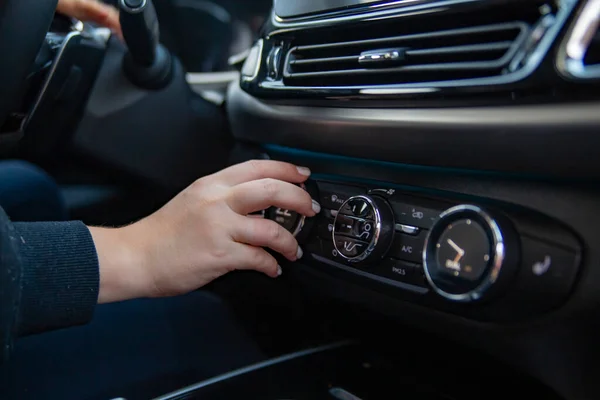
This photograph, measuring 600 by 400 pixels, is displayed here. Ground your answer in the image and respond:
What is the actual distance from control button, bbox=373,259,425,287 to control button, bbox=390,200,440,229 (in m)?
0.04

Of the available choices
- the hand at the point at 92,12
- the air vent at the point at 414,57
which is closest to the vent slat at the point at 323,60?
the air vent at the point at 414,57

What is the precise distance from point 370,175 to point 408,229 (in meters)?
0.08

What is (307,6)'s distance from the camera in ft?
2.15

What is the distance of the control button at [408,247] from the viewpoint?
52 centimetres

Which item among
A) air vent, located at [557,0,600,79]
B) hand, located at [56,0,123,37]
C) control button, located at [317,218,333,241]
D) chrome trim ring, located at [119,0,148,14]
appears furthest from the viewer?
hand, located at [56,0,123,37]

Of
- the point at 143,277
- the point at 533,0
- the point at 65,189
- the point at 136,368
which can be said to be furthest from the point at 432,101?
the point at 65,189

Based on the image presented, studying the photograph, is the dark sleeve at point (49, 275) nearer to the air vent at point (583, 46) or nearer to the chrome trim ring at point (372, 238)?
the chrome trim ring at point (372, 238)

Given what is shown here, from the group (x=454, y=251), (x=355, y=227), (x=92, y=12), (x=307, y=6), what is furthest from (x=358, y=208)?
(x=92, y=12)

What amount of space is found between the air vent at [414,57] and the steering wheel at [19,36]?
27cm

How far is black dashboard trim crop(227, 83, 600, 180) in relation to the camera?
42 centimetres

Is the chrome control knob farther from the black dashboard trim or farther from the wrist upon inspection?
the wrist

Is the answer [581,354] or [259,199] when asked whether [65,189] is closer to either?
[259,199]

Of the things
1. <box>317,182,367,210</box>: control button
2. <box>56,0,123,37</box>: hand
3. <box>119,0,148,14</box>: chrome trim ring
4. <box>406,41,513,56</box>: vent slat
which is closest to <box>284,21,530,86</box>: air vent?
<box>406,41,513,56</box>: vent slat

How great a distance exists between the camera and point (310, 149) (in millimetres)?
654
